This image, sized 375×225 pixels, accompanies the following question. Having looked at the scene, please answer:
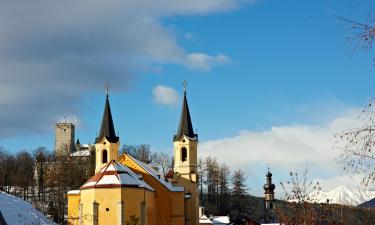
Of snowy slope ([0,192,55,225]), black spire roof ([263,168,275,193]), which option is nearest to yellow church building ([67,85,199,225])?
snowy slope ([0,192,55,225])

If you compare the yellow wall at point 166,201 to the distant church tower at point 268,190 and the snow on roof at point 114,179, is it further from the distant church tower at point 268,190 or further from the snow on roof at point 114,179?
the distant church tower at point 268,190

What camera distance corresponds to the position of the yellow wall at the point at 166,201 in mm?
57438

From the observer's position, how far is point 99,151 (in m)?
61.0

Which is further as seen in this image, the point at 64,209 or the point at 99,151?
the point at 64,209

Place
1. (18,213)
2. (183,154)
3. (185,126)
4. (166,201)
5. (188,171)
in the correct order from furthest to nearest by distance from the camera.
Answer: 1. (185,126)
2. (183,154)
3. (188,171)
4. (166,201)
5. (18,213)

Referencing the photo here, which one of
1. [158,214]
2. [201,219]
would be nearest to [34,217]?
[158,214]

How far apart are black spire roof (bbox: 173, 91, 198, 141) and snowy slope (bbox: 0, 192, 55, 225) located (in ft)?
114

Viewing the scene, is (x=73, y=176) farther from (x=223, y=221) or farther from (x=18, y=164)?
(x=223, y=221)

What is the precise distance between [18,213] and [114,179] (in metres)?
25.1

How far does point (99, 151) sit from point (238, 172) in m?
49.4

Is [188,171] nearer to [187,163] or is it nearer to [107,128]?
[187,163]

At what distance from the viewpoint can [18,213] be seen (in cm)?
2622

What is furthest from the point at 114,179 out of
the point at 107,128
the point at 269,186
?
the point at 269,186

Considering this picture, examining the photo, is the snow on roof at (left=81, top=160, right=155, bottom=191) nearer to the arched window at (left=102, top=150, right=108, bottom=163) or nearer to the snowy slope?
the arched window at (left=102, top=150, right=108, bottom=163)
